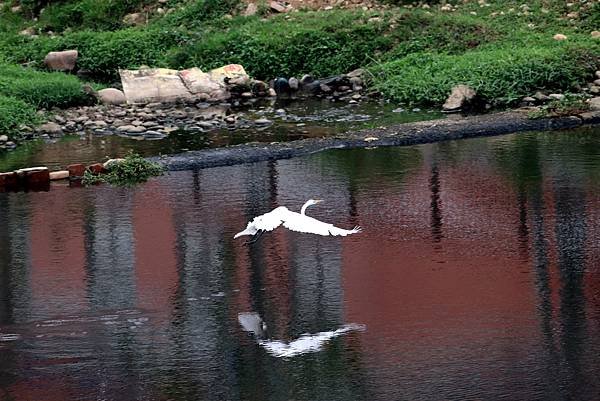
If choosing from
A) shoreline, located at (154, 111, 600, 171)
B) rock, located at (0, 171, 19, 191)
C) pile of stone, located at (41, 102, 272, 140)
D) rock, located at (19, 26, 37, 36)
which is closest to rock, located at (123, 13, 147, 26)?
rock, located at (19, 26, 37, 36)

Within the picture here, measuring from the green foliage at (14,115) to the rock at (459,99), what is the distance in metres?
6.54

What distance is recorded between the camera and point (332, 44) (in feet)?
73.1

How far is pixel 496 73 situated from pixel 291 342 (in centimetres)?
1160

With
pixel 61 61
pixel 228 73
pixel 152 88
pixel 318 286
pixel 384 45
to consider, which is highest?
pixel 61 61

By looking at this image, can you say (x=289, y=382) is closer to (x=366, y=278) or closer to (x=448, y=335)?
(x=448, y=335)

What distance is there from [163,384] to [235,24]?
17.4 meters

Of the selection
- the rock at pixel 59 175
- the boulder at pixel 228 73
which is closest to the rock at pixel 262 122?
the boulder at pixel 228 73

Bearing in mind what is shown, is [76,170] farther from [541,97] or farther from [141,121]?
[541,97]

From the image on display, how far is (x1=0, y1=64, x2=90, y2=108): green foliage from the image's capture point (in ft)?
65.2

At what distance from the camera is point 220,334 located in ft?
28.0

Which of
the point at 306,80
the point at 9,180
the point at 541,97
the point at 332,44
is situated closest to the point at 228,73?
the point at 306,80

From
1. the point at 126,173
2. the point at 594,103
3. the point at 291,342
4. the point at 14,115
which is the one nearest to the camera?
the point at 291,342

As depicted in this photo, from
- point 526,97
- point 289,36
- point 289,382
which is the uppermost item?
point 289,36

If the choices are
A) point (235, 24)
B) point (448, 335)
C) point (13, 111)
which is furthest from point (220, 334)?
point (235, 24)
